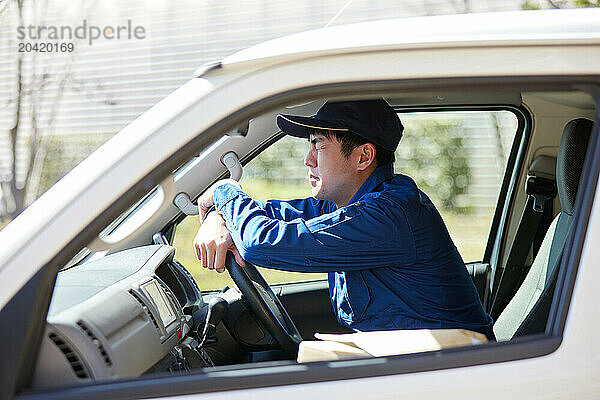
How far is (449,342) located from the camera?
1275 millimetres

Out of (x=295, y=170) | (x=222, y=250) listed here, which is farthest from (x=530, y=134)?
(x=295, y=170)

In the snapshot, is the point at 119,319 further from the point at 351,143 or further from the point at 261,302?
the point at 351,143

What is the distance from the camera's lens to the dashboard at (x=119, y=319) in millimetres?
1206

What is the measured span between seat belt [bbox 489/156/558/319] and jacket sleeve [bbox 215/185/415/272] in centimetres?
130

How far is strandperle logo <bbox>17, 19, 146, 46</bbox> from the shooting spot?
6.37 metres

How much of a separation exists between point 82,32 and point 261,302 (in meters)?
5.50

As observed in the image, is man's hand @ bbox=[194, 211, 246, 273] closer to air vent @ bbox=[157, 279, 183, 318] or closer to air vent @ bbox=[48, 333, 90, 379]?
air vent @ bbox=[157, 279, 183, 318]

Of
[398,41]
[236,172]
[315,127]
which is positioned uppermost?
[398,41]

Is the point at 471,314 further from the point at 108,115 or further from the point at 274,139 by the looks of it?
the point at 108,115

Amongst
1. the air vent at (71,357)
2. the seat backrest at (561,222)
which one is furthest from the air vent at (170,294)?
the seat backrest at (561,222)

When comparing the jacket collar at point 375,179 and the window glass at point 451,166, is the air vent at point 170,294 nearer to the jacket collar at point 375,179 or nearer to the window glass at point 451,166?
the jacket collar at point 375,179

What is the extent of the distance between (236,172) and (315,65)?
1236 millimetres

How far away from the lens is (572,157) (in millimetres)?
1888

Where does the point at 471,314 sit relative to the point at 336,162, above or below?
below
